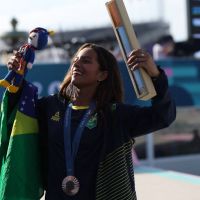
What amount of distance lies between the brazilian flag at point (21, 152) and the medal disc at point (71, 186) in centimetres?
27

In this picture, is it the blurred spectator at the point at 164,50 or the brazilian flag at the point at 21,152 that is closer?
the brazilian flag at the point at 21,152

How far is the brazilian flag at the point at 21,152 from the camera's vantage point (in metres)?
2.96

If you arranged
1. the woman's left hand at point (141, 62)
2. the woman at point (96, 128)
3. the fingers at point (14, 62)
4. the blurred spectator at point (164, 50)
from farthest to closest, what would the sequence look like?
the blurred spectator at point (164, 50)
the fingers at point (14, 62)
the woman at point (96, 128)
the woman's left hand at point (141, 62)

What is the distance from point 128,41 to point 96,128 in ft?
1.46

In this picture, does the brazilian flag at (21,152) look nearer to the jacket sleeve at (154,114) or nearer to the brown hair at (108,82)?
the brown hair at (108,82)

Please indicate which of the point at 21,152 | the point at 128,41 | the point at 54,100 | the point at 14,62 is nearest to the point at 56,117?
the point at 54,100

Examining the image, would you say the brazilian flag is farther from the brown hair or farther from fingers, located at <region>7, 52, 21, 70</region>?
the brown hair

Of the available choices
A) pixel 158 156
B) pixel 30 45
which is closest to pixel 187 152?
pixel 158 156

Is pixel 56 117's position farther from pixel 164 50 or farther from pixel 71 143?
pixel 164 50

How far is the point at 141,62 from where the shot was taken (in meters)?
2.67

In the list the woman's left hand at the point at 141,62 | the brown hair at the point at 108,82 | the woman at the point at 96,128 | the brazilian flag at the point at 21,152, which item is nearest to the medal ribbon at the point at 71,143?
the woman at the point at 96,128

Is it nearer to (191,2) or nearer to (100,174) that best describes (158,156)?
(191,2)

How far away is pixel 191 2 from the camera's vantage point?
1155 cm

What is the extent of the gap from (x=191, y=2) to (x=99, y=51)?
29.2 feet
